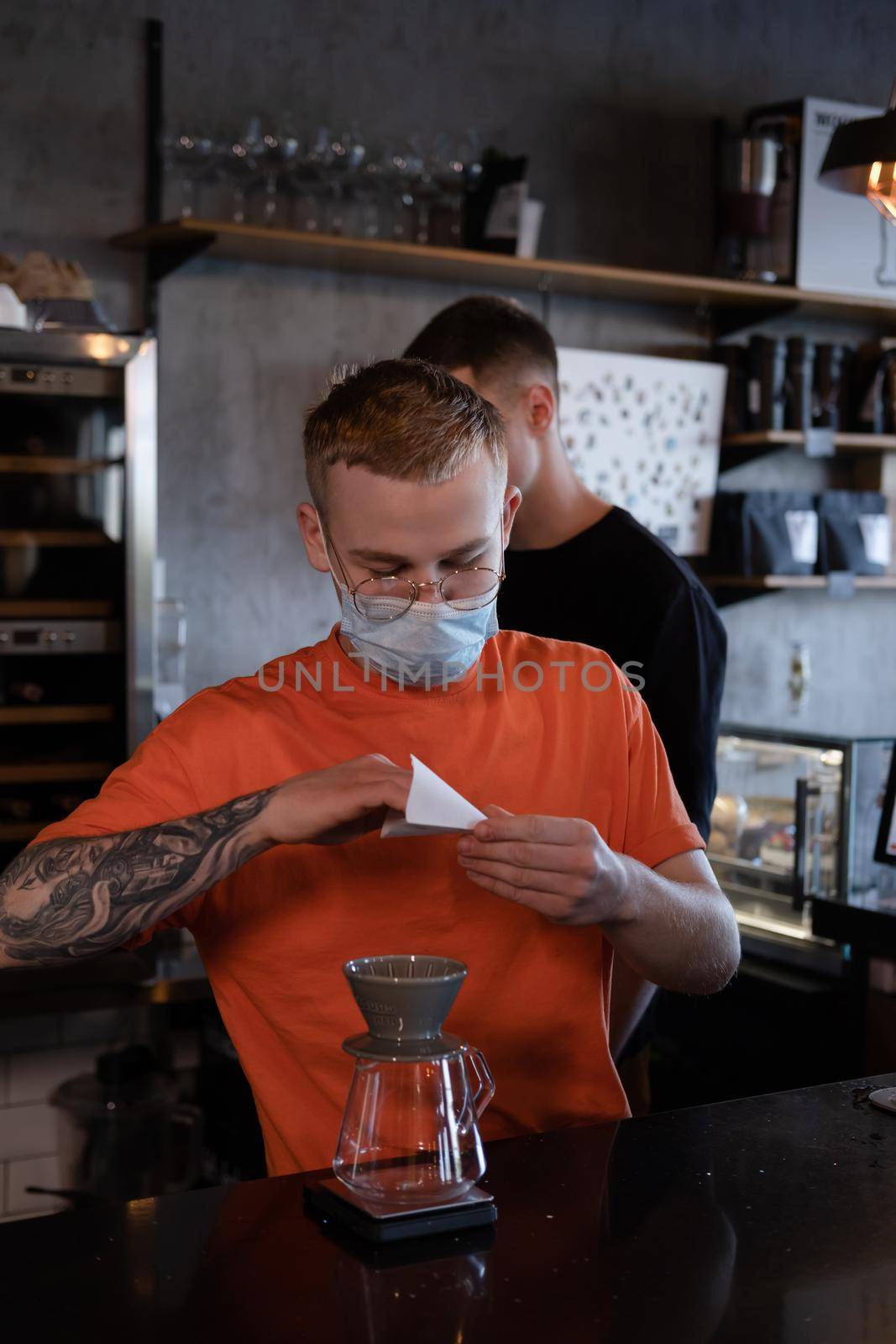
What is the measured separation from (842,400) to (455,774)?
3666 mm

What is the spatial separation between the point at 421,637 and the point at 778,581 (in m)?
3.15

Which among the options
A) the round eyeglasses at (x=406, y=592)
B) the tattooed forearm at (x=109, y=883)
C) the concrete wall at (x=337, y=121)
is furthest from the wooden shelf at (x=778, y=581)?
the tattooed forearm at (x=109, y=883)

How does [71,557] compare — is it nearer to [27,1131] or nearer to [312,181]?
[312,181]

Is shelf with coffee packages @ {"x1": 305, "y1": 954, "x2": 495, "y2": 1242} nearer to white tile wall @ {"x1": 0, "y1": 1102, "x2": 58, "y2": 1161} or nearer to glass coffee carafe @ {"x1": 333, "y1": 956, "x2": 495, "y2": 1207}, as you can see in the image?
glass coffee carafe @ {"x1": 333, "y1": 956, "x2": 495, "y2": 1207}

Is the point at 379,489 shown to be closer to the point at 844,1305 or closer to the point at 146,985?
the point at 844,1305

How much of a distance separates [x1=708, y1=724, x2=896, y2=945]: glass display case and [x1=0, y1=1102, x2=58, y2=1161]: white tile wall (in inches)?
74.7

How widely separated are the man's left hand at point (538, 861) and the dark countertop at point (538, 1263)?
0.94ft

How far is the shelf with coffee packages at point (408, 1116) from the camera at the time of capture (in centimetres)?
124

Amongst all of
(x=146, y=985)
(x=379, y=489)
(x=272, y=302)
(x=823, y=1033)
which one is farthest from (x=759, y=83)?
(x=379, y=489)

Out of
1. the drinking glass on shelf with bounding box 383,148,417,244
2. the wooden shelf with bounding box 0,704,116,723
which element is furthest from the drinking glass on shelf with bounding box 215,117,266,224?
the wooden shelf with bounding box 0,704,116,723

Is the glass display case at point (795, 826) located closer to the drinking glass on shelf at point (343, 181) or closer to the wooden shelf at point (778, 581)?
the wooden shelf at point (778, 581)

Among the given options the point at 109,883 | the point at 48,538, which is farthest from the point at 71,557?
the point at 109,883

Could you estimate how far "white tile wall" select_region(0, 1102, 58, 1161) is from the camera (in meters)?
3.79

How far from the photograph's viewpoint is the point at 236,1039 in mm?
1615
